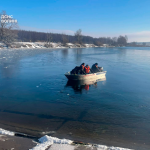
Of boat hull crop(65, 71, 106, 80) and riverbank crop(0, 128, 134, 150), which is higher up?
boat hull crop(65, 71, 106, 80)

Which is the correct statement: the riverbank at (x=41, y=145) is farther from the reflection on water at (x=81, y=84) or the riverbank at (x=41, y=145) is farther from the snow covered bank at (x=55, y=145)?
the reflection on water at (x=81, y=84)

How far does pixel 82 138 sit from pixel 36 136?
166cm

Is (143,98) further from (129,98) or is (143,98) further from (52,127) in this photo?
(52,127)

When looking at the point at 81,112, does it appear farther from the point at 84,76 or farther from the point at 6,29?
the point at 6,29

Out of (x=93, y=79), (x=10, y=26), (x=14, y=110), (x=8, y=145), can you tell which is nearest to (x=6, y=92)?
(x=14, y=110)

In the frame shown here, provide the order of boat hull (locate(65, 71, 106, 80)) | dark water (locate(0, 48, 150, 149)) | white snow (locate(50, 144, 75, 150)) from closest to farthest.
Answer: white snow (locate(50, 144, 75, 150)) < dark water (locate(0, 48, 150, 149)) < boat hull (locate(65, 71, 106, 80))

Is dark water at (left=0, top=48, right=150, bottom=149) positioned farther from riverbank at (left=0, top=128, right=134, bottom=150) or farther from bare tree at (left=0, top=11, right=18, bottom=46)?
bare tree at (left=0, top=11, right=18, bottom=46)

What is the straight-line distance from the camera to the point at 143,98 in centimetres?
1011

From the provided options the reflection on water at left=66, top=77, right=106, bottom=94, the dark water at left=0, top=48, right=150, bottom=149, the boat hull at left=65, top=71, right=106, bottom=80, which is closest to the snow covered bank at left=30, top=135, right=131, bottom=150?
the dark water at left=0, top=48, right=150, bottom=149

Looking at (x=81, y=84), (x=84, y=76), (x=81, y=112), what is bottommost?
(x=81, y=112)

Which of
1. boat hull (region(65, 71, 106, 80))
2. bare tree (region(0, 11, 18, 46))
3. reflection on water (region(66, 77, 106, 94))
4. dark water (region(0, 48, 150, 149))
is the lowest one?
dark water (region(0, 48, 150, 149))

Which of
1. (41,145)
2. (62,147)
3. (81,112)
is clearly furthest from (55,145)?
(81,112)

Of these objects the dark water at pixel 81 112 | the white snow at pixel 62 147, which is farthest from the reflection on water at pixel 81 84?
the white snow at pixel 62 147

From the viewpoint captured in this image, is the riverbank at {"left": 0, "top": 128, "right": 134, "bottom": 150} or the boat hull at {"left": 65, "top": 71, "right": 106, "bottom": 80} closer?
the riverbank at {"left": 0, "top": 128, "right": 134, "bottom": 150}
